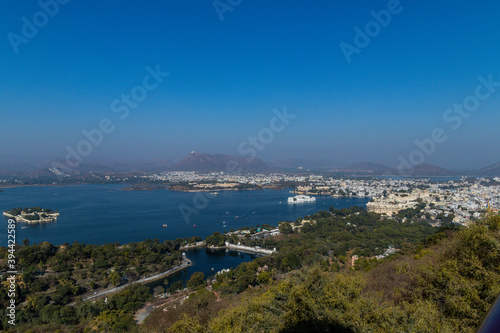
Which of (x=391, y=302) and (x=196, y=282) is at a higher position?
(x=391, y=302)

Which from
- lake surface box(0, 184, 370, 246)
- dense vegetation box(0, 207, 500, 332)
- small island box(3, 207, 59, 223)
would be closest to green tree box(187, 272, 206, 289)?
dense vegetation box(0, 207, 500, 332)

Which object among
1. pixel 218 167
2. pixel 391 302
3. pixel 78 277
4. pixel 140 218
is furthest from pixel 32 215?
pixel 218 167

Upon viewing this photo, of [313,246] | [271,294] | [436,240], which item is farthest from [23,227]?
[436,240]

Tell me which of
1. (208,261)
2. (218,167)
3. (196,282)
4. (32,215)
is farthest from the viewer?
(218,167)

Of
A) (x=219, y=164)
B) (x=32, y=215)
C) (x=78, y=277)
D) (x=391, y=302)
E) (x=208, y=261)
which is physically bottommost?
(x=208, y=261)

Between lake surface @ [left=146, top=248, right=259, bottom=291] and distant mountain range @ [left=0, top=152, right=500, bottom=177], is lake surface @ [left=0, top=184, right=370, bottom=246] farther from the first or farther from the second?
distant mountain range @ [left=0, top=152, right=500, bottom=177]

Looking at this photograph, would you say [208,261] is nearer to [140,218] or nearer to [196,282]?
[196,282]

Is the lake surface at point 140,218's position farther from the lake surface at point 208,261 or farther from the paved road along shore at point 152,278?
the paved road along shore at point 152,278

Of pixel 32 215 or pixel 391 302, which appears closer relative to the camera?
pixel 391 302

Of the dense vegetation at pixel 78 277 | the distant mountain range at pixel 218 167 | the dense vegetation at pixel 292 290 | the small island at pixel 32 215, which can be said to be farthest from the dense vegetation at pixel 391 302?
the distant mountain range at pixel 218 167
